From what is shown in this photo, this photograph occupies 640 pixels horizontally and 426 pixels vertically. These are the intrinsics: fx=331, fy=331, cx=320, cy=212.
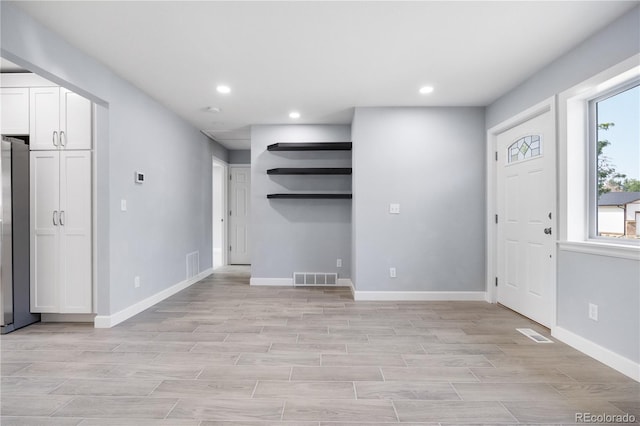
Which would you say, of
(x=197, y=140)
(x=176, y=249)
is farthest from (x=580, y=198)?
(x=197, y=140)

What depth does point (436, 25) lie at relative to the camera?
2.39 m

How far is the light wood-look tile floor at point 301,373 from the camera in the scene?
181 centimetres

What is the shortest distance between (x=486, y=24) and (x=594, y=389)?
2.51 m

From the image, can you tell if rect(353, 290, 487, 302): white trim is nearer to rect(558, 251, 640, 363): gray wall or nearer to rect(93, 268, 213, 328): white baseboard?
rect(558, 251, 640, 363): gray wall

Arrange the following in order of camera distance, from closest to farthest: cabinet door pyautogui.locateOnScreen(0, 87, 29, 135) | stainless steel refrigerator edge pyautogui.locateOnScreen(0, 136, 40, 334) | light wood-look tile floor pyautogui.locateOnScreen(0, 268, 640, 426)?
light wood-look tile floor pyautogui.locateOnScreen(0, 268, 640, 426), stainless steel refrigerator edge pyautogui.locateOnScreen(0, 136, 40, 334), cabinet door pyautogui.locateOnScreen(0, 87, 29, 135)

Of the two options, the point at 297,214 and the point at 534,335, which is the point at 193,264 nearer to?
the point at 297,214

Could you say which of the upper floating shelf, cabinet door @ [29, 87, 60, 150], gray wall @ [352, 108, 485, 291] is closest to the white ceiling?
gray wall @ [352, 108, 485, 291]

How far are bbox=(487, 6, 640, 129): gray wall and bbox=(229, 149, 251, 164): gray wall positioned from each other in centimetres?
494

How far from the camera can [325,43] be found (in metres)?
2.62

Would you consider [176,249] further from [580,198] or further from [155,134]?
[580,198]

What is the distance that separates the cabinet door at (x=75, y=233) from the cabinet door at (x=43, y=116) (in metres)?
0.22

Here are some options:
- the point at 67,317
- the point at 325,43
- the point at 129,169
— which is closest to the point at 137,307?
the point at 67,317

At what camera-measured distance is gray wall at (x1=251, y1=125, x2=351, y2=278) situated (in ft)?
16.4

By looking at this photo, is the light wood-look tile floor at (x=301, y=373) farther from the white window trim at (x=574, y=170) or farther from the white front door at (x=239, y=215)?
the white front door at (x=239, y=215)
